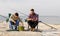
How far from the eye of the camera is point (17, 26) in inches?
653

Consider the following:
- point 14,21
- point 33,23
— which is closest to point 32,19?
point 33,23

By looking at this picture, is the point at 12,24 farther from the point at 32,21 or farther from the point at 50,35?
the point at 50,35

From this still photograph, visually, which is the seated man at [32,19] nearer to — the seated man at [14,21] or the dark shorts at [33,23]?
the dark shorts at [33,23]

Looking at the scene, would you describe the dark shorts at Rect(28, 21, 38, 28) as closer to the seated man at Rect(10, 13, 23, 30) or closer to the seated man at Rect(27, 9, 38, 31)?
the seated man at Rect(27, 9, 38, 31)

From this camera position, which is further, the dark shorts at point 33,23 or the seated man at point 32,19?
the dark shorts at point 33,23

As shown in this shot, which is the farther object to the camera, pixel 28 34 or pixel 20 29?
pixel 20 29

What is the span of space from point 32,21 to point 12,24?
117 cm

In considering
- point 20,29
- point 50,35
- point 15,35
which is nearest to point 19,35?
point 15,35

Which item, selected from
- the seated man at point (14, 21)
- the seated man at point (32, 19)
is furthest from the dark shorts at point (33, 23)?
the seated man at point (14, 21)

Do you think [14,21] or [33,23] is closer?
[33,23]

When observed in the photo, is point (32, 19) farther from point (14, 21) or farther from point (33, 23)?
point (14, 21)

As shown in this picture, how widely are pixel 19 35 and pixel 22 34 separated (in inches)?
12.7

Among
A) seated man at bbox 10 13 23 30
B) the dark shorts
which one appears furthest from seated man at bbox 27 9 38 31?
seated man at bbox 10 13 23 30

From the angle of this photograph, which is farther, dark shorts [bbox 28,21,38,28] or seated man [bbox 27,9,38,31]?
dark shorts [bbox 28,21,38,28]
